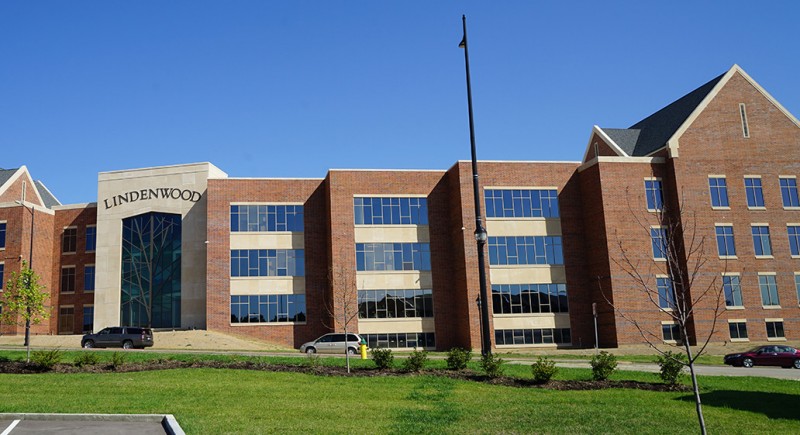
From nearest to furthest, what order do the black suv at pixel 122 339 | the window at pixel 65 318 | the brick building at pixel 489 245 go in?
1. the black suv at pixel 122 339
2. the brick building at pixel 489 245
3. the window at pixel 65 318

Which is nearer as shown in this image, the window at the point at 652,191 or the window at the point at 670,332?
the window at the point at 670,332

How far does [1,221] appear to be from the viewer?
5222cm

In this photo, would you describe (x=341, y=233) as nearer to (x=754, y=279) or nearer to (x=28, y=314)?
(x=28, y=314)

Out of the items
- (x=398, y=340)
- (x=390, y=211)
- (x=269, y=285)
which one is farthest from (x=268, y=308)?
(x=390, y=211)

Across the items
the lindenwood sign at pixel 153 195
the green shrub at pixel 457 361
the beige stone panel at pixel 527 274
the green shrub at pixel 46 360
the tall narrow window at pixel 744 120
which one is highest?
the tall narrow window at pixel 744 120

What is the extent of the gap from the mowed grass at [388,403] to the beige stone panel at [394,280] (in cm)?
2662

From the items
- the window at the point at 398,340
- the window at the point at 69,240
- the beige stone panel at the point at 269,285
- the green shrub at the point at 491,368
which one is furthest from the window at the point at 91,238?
the green shrub at the point at 491,368

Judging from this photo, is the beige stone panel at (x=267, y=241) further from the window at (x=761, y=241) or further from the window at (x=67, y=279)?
the window at (x=761, y=241)

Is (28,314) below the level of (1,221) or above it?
below

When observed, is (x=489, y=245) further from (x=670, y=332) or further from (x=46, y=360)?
(x=46, y=360)

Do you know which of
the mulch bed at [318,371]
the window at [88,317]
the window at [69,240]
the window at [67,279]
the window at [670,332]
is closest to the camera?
the mulch bed at [318,371]

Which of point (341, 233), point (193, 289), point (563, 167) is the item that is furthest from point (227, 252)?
point (563, 167)

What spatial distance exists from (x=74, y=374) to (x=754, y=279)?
40.3 meters

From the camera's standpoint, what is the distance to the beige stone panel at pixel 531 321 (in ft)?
147
